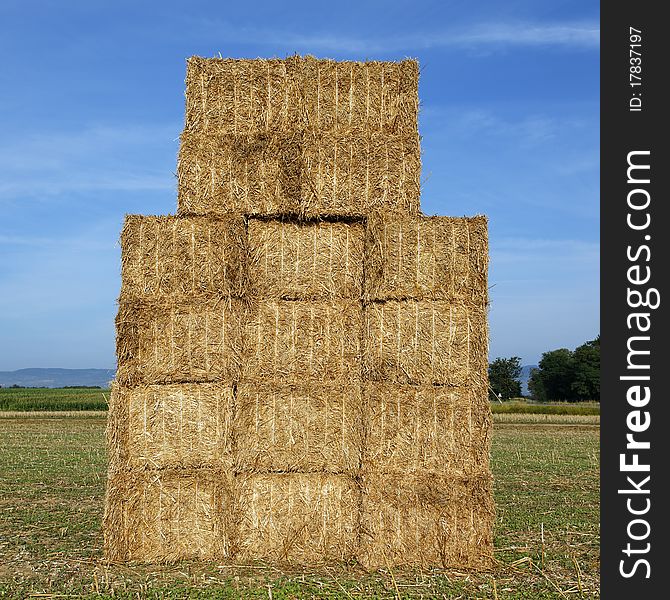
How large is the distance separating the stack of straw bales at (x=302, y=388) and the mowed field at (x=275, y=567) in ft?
1.55

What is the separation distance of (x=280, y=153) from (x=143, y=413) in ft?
11.6

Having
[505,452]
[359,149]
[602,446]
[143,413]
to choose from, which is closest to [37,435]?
[505,452]

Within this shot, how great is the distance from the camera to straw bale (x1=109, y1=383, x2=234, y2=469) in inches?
347

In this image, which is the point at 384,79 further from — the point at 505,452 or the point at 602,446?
the point at 505,452

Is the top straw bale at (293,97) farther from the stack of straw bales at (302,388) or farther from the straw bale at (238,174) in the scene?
the stack of straw bales at (302,388)

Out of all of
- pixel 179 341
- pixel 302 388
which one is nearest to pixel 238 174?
pixel 179 341

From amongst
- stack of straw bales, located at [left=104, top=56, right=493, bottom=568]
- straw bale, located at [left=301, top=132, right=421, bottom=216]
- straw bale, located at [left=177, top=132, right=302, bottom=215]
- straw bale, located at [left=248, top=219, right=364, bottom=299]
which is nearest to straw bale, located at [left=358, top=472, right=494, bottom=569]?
stack of straw bales, located at [left=104, top=56, right=493, bottom=568]

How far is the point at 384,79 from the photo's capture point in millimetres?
9648

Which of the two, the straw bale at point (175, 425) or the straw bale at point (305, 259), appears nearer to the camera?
the straw bale at point (175, 425)

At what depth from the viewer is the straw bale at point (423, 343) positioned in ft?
29.0

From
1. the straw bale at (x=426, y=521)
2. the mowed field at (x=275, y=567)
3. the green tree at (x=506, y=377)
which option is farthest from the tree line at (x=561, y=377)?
the straw bale at (x=426, y=521)

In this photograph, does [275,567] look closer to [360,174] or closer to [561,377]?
[360,174]

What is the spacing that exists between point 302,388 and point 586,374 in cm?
8286

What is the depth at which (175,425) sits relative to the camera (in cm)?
885
